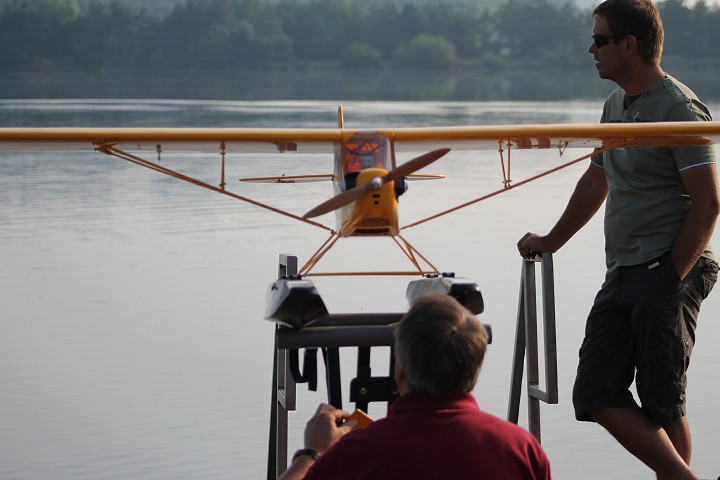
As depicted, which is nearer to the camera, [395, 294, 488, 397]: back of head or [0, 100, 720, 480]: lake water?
[395, 294, 488, 397]: back of head

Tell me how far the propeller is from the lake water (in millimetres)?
958

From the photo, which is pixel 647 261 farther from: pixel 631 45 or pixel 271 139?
pixel 271 139

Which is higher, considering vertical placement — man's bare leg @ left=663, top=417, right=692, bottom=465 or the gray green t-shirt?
the gray green t-shirt

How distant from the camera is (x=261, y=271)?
9500 millimetres

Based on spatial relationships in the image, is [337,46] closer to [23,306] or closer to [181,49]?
[181,49]

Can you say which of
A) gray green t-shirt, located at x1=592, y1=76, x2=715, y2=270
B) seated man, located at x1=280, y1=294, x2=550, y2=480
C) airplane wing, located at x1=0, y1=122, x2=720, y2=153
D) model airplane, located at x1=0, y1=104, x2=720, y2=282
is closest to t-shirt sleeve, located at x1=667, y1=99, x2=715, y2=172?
gray green t-shirt, located at x1=592, y1=76, x2=715, y2=270

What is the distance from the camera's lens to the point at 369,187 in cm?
548

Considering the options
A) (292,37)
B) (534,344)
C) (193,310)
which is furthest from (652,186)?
(292,37)

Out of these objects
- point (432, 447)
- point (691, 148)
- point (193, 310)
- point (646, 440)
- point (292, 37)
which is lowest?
point (193, 310)

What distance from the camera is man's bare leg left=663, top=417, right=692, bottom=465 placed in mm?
3914

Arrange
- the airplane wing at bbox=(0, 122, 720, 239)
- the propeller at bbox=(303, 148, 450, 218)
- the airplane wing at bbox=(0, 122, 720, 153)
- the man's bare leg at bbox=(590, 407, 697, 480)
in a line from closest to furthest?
the man's bare leg at bbox=(590, 407, 697, 480) < the propeller at bbox=(303, 148, 450, 218) < the airplane wing at bbox=(0, 122, 720, 239) < the airplane wing at bbox=(0, 122, 720, 153)

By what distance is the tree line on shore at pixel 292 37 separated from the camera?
79625 mm

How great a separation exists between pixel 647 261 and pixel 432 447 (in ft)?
6.10

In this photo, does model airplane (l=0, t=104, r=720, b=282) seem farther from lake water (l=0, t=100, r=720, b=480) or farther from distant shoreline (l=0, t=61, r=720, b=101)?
distant shoreline (l=0, t=61, r=720, b=101)
